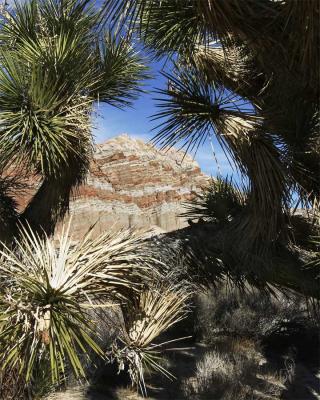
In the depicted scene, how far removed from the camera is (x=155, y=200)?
24938mm

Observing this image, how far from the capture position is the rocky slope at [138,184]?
2400cm

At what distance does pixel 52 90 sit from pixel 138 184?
61.6 feet

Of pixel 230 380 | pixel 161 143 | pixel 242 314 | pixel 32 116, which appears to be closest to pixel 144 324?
pixel 161 143

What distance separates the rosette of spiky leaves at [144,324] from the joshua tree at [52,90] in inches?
70.8

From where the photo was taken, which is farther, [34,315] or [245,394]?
[245,394]

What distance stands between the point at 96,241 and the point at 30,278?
0.87 metres

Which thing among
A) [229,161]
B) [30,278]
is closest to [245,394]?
[229,161]

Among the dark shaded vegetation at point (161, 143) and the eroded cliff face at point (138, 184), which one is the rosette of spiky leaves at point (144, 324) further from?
the eroded cliff face at point (138, 184)

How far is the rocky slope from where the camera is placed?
24.0 meters

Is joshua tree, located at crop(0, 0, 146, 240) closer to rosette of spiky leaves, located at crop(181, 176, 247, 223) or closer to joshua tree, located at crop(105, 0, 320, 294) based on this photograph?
joshua tree, located at crop(105, 0, 320, 294)

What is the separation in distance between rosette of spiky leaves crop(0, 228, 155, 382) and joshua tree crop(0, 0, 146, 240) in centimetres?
182

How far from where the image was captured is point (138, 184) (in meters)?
24.9

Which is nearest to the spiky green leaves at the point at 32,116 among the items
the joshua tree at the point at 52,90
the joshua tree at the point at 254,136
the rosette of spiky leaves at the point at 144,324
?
the joshua tree at the point at 52,90

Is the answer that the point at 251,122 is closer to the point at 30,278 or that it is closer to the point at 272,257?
the point at 272,257
